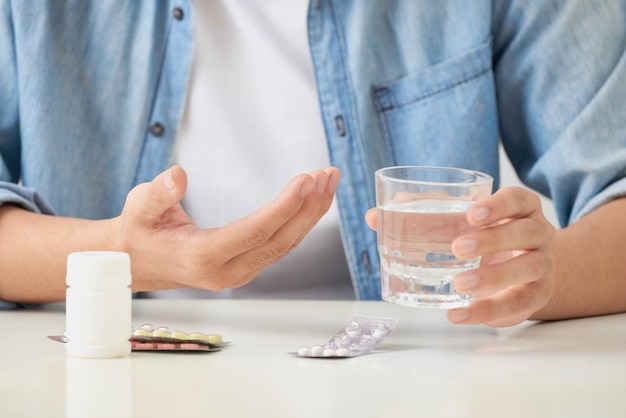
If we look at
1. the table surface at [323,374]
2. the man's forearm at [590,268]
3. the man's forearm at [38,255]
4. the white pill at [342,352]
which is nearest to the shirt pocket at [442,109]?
the man's forearm at [590,268]

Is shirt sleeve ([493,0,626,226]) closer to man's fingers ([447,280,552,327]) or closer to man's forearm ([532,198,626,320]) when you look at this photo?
man's forearm ([532,198,626,320])

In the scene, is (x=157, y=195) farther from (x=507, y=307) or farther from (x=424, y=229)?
(x=507, y=307)

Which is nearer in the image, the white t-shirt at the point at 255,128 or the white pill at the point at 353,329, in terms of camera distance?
the white pill at the point at 353,329

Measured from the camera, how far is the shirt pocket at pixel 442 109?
1.57 meters

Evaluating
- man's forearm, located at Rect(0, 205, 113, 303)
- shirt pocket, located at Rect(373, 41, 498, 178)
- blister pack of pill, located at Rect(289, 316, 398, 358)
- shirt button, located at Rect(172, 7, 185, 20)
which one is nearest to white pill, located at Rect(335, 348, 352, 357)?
blister pack of pill, located at Rect(289, 316, 398, 358)

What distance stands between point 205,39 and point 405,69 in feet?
1.11

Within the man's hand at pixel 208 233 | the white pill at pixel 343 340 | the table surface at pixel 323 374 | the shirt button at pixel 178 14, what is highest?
the shirt button at pixel 178 14

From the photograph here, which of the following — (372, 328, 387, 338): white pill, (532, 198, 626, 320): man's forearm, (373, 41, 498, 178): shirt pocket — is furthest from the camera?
(373, 41, 498, 178): shirt pocket

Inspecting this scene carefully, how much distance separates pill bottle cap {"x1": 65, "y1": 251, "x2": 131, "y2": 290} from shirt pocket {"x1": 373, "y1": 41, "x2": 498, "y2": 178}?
2.45 ft

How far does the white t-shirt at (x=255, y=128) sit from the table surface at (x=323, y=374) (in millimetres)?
409

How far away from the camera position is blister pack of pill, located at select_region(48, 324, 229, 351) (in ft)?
3.15

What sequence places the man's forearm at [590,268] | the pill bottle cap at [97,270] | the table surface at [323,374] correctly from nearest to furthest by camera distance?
1. the table surface at [323,374]
2. the pill bottle cap at [97,270]
3. the man's forearm at [590,268]

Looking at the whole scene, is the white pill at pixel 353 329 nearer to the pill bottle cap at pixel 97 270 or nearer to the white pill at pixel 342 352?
the white pill at pixel 342 352

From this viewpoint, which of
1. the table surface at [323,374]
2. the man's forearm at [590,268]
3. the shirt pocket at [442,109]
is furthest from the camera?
the shirt pocket at [442,109]
